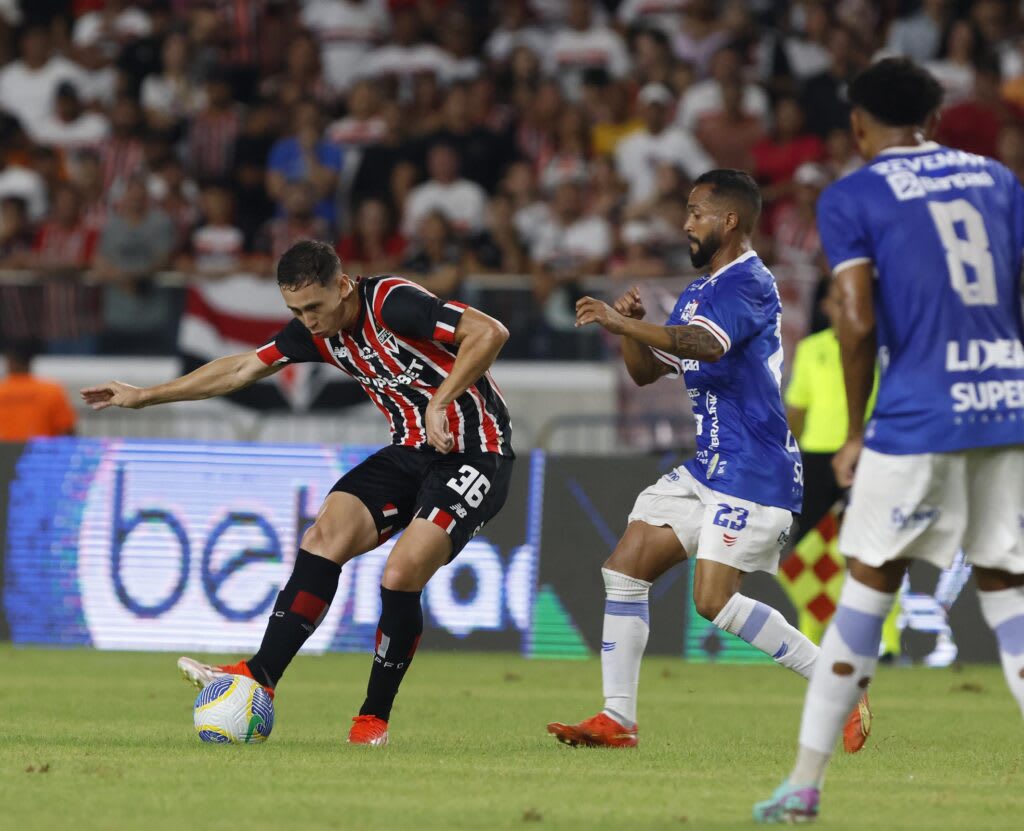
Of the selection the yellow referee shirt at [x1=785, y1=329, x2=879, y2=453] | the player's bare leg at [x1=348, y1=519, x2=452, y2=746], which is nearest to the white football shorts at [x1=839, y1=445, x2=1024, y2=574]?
the player's bare leg at [x1=348, y1=519, x2=452, y2=746]

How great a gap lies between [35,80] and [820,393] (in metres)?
10.5

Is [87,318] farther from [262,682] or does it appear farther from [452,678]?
[262,682]

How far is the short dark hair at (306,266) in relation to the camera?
26.2 ft

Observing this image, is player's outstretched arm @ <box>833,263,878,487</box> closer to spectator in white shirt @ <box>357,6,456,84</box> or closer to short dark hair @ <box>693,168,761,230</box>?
Answer: short dark hair @ <box>693,168,761,230</box>

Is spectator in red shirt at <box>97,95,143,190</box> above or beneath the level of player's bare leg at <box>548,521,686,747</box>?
above

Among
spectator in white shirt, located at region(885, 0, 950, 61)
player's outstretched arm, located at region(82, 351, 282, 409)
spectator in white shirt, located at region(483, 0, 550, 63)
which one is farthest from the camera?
spectator in white shirt, located at region(483, 0, 550, 63)

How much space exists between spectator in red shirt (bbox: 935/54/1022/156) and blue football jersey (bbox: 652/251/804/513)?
30.4 feet

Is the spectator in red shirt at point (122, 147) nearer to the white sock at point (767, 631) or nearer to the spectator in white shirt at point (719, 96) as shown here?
the spectator in white shirt at point (719, 96)

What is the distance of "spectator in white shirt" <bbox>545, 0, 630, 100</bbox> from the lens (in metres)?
18.7

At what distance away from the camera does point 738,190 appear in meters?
8.06

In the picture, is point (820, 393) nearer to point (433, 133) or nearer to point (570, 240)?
point (570, 240)

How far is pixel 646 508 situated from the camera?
815 cm

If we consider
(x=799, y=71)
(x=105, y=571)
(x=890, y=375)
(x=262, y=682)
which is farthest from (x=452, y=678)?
(x=799, y=71)

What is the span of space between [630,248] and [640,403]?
60.2 inches
